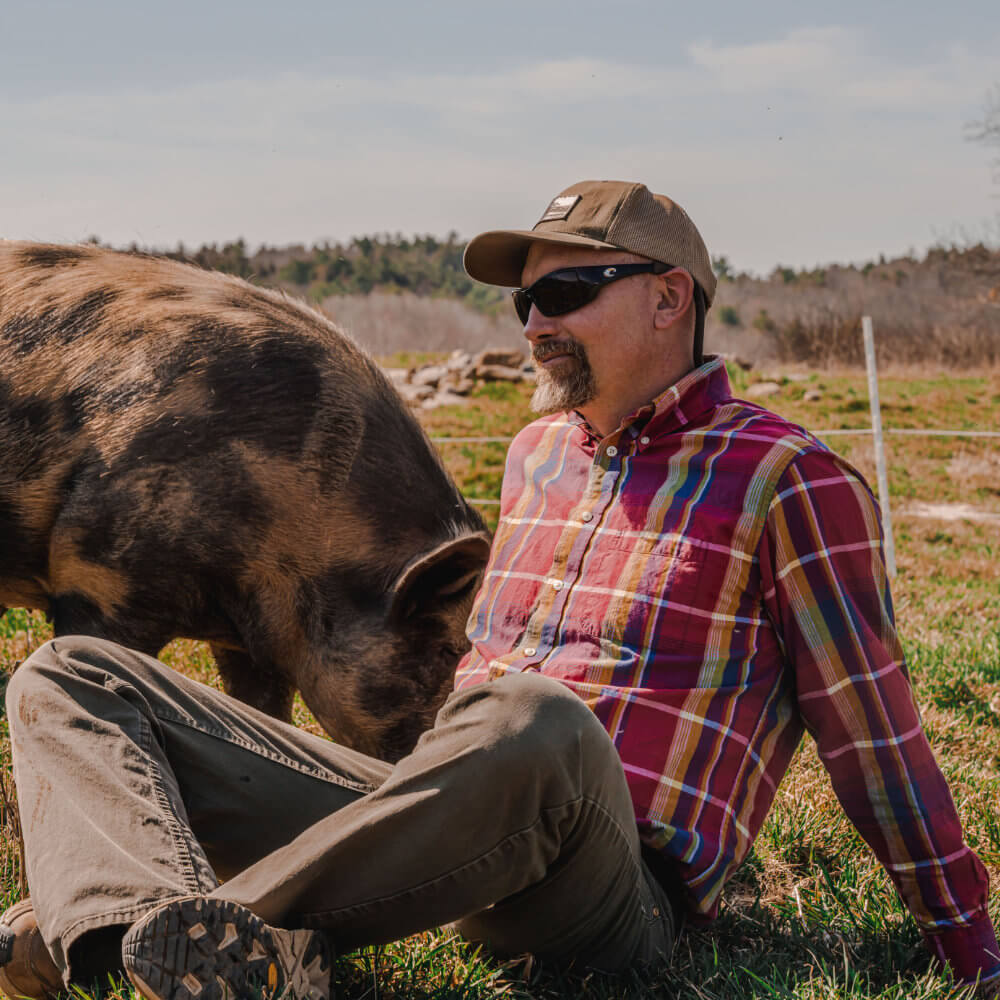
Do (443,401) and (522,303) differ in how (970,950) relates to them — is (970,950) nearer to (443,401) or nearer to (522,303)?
(522,303)

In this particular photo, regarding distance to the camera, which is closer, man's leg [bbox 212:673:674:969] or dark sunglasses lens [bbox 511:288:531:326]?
man's leg [bbox 212:673:674:969]

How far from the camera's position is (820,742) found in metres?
2.37

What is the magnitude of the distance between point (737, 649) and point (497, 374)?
14.4 meters

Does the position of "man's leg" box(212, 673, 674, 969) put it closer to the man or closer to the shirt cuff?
the man

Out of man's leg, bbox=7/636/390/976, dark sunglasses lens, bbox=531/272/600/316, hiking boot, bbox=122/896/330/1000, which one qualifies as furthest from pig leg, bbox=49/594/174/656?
hiking boot, bbox=122/896/330/1000

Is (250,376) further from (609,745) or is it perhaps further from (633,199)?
(609,745)

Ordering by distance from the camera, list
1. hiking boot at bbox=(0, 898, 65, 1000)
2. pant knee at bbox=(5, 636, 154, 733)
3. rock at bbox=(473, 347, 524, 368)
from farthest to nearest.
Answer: rock at bbox=(473, 347, 524, 368)
pant knee at bbox=(5, 636, 154, 733)
hiking boot at bbox=(0, 898, 65, 1000)

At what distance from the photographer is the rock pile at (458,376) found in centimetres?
1592

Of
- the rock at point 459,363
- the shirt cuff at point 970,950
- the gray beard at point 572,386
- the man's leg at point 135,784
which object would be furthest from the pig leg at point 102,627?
the rock at point 459,363

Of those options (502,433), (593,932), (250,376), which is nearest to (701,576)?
(593,932)

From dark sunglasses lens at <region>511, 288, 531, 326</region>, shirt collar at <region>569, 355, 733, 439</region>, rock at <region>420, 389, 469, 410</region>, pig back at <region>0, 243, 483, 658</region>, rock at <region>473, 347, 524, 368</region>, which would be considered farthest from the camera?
rock at <region>473, 347, 524, 368</region>

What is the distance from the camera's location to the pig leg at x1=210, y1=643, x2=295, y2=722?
427cm

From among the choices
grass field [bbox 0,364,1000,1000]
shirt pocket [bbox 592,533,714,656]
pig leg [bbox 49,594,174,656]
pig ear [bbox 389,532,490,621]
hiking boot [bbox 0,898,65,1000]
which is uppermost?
shirt pocket [bbox 592,533,714,656]

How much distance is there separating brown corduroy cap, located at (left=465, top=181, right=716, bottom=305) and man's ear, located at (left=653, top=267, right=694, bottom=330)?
0.10ft
